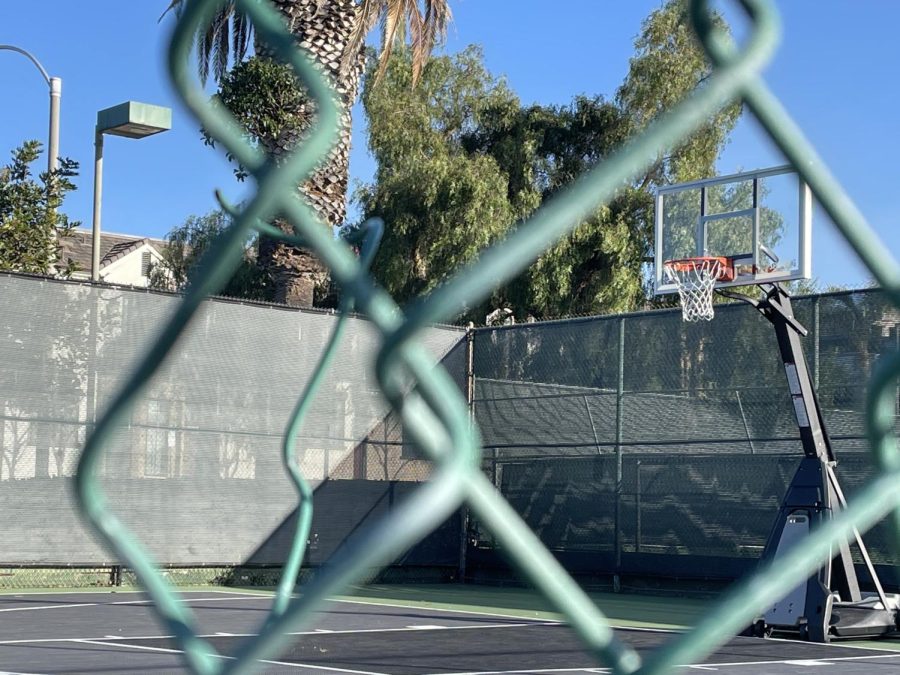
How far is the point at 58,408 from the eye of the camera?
42.7ft

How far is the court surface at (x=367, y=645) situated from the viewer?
7.54m

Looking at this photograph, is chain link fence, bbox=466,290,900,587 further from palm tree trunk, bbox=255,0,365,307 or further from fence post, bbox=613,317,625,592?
palm tree trunk, bbox=255,0,365,307

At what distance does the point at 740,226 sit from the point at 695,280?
2.03 ft

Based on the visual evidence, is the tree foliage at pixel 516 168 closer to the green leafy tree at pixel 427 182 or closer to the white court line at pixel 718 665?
the green leafy tree at pixel 427 182

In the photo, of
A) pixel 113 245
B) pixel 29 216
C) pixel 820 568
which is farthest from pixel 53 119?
pixel 113 245

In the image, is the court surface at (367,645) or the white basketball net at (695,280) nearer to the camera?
the court surface at (367,645)

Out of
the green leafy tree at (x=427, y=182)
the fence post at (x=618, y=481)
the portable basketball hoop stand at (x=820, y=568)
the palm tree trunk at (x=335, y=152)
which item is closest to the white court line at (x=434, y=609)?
the portable basketball hoop stand at (x=820, y=568)

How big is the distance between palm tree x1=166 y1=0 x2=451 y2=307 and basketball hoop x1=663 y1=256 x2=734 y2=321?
458cm

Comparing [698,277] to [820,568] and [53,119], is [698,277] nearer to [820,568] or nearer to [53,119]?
[820,568]

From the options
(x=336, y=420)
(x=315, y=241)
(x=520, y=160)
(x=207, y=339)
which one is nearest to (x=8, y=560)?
(x=207, y=339)

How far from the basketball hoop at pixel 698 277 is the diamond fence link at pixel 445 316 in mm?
10164

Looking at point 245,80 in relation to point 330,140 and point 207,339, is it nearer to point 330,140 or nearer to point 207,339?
point 207,339

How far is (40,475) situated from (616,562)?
6.07 meters

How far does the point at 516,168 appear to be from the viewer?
24.5 metres
